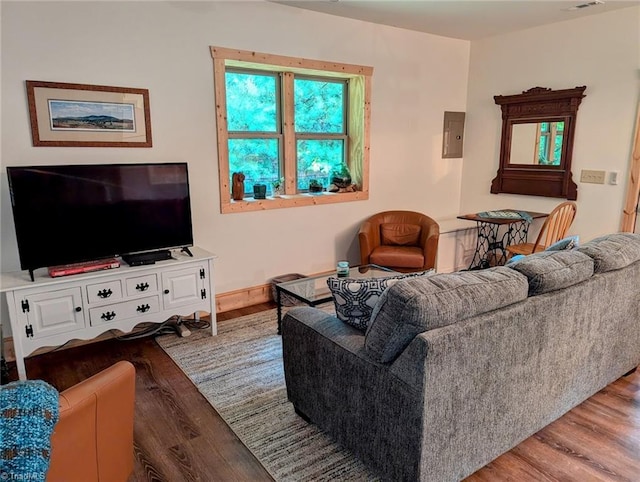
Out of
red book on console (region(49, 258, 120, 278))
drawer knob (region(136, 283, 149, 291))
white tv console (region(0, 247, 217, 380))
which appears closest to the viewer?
white tv console (region(0, 247, 217, 380))

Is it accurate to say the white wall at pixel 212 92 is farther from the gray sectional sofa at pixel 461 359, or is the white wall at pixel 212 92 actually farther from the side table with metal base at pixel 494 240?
the gray sectional sofa at pixel 461 359

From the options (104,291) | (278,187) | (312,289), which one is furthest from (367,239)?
(104,291)

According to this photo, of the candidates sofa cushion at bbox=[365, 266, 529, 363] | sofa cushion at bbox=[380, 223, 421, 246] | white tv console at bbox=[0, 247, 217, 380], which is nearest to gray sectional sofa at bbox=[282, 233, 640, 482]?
sofa cushion at bbox=[365, 266, 529, 363]

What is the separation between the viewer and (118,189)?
309cm

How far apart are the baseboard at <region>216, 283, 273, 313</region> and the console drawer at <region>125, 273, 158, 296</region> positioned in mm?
857

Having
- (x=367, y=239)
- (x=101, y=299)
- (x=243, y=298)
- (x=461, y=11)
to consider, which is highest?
(x=461, y=11)

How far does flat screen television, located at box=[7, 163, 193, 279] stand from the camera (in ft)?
9.11

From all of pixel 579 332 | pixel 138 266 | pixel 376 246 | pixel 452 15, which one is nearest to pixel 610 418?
pixel 579 332

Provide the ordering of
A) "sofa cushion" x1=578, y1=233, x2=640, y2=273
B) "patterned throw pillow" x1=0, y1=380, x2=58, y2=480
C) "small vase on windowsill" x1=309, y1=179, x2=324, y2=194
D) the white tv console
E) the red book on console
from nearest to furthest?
1. "patterned throw pillow" x1=0, y1=380, x2=58, y2=480
2. "sofa cushion" x1=578, y1=233, x2=640, y2=273
3. the white tv console
4. the red book on console
5. "small vase on windowsill" x1=309, y1=179, x2=324, y2=194

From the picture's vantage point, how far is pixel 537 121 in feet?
15.6

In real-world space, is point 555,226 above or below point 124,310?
above

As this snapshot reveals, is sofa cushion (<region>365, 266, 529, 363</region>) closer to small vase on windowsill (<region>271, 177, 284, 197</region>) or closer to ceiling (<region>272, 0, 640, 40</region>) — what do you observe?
small vase on windowsill (<region>271, 177, 284, 197</region>)

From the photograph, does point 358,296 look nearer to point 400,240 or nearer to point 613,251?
point 613,251

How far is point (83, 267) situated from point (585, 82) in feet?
15.5
